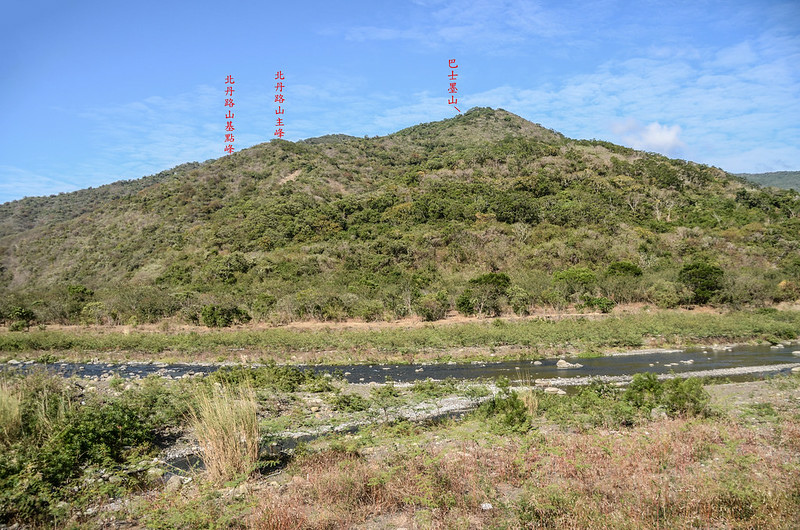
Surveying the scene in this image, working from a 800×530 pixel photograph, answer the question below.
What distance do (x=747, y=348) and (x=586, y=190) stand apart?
54.2 meters

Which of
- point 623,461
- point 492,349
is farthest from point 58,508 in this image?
point 492,349

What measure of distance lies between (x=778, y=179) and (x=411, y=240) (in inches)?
7311

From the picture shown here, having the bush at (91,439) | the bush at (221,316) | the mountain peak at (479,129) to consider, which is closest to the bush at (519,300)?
the bush at (221,316)

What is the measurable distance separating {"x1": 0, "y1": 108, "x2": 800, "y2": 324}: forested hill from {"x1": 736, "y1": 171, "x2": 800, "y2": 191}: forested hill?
99.4 metres

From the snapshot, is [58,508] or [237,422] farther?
[237,422]

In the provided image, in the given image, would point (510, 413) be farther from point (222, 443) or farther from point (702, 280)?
point (702, 280)

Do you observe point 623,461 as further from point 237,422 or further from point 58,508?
point 58,508

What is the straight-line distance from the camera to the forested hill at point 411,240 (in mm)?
39625

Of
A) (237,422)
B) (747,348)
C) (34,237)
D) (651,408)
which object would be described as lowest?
(747,348)

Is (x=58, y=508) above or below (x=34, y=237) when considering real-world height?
below

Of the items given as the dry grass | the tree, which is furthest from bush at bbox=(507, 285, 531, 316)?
the dry grass

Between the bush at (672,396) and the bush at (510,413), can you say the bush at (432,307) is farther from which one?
the bush at (672,396)

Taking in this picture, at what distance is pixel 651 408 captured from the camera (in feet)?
35.8

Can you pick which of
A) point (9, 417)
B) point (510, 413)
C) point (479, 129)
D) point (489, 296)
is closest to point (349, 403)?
point (510, 413)
